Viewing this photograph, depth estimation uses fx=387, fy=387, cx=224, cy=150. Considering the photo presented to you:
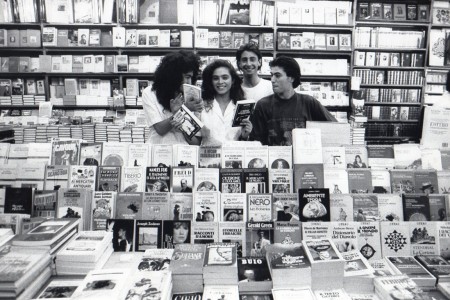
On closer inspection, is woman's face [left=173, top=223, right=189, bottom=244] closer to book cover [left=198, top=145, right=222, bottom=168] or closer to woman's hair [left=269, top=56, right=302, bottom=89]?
book cover [left=198, top=145, right=222, bottom=168]

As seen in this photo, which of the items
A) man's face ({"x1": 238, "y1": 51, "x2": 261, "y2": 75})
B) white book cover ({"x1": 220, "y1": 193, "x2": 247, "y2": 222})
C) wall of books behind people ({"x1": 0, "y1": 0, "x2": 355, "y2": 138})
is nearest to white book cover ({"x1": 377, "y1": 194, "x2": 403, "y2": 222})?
white book cover ({"x1": 220, "y1": 193, "x2": 247, "y2": 222})

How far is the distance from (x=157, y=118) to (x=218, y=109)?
456 millimetres

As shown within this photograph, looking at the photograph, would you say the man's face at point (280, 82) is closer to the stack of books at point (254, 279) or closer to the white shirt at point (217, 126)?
the white shirt at point (217, 126)

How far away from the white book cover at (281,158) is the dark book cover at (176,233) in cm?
52

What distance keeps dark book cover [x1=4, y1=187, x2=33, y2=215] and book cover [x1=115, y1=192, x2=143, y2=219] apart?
1.34 ft

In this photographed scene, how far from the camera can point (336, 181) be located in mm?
1863

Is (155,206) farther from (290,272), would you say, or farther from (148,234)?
(290,272)

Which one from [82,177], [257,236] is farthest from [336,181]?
[82,177]

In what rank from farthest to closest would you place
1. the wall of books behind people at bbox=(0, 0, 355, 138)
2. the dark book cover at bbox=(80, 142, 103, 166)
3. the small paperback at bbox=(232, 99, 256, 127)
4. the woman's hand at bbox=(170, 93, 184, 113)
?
the wall of books behind people at bbox=(0, 0, 355, 138)
the woman's hand at bbox=(170, 93, 184, 113)
the small paperback at bbox=(232, 99, 256, 127)
the dark book cover at bbox=(80, 142, 103, 166)

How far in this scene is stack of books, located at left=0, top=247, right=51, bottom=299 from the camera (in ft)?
4.19

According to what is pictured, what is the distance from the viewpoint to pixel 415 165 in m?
1.97

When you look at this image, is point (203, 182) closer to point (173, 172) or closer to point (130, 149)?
point (173, 172)

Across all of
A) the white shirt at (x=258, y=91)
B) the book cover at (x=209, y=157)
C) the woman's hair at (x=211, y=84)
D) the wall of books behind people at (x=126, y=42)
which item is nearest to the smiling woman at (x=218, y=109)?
the woman's hair at (x=211, y=84)

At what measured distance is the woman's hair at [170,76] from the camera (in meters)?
2.62
